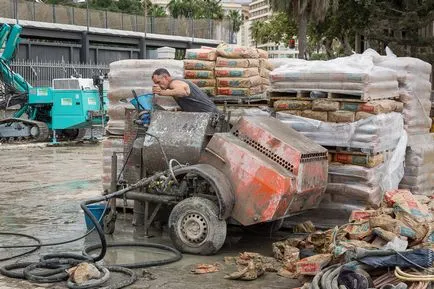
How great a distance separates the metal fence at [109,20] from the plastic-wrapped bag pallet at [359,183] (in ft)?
91.4

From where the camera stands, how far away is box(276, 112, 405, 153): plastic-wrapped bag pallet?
27.0ft

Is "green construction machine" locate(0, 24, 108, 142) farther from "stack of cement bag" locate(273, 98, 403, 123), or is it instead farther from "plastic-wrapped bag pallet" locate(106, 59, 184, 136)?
"stack of cement bag" locate(273, 98, 403, 123)

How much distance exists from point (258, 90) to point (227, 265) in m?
3.32

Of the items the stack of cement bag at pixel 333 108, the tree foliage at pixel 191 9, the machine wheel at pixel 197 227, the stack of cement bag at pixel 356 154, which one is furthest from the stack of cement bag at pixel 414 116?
the tree foliage at pixel 191 9

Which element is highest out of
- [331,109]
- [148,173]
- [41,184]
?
[331,109]

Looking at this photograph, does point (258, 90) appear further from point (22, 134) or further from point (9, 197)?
point (22, 134)

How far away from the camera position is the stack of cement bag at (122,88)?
9.72m

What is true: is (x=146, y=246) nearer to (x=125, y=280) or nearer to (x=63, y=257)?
(x=63, y=257)

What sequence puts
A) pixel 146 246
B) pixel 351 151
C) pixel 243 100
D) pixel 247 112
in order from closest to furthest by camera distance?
pixel 146 246 → pixel 351 151 → pixel 247 112 → pixel 243 100

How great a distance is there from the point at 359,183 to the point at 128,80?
3639mm

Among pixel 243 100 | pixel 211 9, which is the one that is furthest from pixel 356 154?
pixel 211 9

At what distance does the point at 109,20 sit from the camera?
134 feet

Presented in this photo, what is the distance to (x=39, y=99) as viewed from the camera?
22203 mm

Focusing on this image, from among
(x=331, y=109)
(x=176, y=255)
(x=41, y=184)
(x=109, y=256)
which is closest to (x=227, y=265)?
(x=176, y=255)
